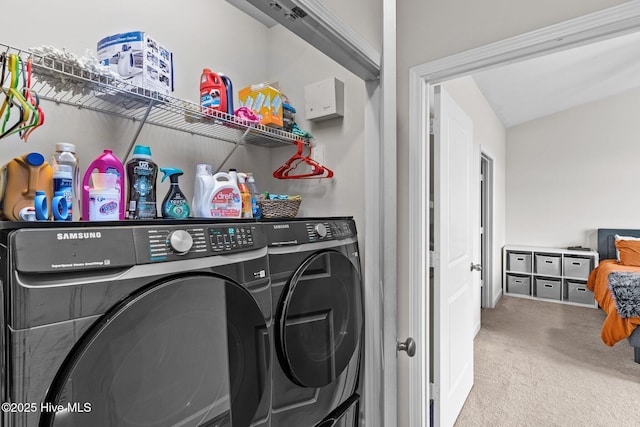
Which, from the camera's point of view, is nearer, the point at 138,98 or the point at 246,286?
the point at 246,286

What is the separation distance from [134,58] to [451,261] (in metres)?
1.91

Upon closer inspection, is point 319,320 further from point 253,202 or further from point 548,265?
point 548,265

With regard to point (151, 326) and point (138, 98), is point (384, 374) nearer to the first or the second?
point (151, 326)

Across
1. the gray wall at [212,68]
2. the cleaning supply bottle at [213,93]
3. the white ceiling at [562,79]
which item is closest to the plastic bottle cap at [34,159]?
the gray wall at [212,68]

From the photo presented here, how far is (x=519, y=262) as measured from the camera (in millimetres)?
5090

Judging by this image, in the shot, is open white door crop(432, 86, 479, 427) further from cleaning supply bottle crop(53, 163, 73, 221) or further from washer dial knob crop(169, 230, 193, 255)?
cleaning supply bottle crop(53, 163, 73, 221)

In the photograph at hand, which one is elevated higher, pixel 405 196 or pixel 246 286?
pixel 405 196

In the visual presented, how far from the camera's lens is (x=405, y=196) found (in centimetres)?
162

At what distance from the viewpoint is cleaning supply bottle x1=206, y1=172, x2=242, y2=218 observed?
3.79 ft

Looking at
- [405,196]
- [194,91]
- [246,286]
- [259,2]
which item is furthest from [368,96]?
[194,91]

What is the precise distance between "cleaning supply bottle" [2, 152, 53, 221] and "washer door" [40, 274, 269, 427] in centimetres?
44

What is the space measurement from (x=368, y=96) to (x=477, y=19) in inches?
30.3

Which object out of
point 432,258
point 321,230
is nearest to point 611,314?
point 432,258

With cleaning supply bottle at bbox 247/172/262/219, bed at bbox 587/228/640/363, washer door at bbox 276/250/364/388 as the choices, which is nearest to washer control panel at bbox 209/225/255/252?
washer door at bbox 276/250/364/388
